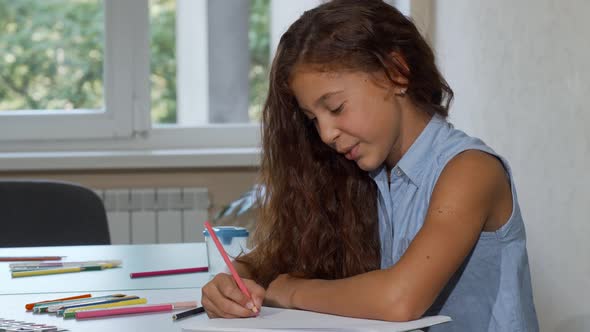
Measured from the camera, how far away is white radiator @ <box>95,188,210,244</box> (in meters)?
3.51

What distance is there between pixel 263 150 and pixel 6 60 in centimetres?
251

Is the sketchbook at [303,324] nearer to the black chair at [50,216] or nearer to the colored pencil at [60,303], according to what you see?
the colored pencil at [60,303]

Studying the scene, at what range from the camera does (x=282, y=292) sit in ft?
4.50

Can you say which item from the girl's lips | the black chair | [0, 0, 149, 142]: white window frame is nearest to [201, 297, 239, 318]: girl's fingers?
the girl's lips

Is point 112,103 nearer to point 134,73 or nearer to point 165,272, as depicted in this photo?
point 134,73

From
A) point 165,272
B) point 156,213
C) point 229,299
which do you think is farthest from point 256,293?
point 156,213

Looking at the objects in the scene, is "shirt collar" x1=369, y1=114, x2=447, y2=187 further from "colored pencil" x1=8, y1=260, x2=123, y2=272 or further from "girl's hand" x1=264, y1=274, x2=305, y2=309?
"colored pencil" x1=8, y1=260, x2=123, y2=272

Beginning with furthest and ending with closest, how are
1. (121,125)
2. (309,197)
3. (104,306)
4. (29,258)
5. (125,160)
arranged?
(121,125) → (125,160) → (29,258) → (309,197) → (104,306)

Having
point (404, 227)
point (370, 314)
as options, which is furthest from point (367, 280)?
point (404, 227)

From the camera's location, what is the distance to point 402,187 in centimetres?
149

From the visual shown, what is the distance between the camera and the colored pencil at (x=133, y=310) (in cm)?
135

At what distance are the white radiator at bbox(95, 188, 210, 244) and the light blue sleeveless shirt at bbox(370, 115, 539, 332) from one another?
2.16m

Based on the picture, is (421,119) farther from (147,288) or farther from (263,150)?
(147,288)

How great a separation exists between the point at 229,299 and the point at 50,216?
128 cm
